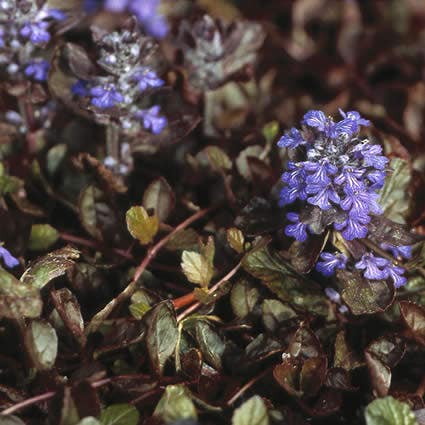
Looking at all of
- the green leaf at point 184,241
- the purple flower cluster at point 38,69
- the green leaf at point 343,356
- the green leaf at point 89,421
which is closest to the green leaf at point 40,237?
the green leaf at point 184,241

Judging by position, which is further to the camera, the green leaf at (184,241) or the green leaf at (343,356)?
the green leaf at (184,241)

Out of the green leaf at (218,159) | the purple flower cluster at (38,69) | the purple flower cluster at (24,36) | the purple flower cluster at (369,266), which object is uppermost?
the purple flower cluster at (24,36)

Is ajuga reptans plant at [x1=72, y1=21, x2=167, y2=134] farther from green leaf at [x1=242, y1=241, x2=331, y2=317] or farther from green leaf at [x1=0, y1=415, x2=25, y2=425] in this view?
green leaf at [x1=0, y1=415, x2=25, y2=425]

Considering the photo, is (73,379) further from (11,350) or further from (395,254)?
(395,254)

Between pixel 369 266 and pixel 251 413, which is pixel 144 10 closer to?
pixel 369 266

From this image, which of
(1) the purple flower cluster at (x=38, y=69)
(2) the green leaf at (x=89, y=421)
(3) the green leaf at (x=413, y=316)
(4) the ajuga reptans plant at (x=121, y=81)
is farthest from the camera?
(1) the purple flower cluster at (x=38, y=69)

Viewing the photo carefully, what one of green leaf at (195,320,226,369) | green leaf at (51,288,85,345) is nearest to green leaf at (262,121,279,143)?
green leaf at (195,320,226,369)

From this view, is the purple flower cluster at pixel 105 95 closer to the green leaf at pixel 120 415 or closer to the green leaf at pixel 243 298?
the green leaf at pixel 243 298
